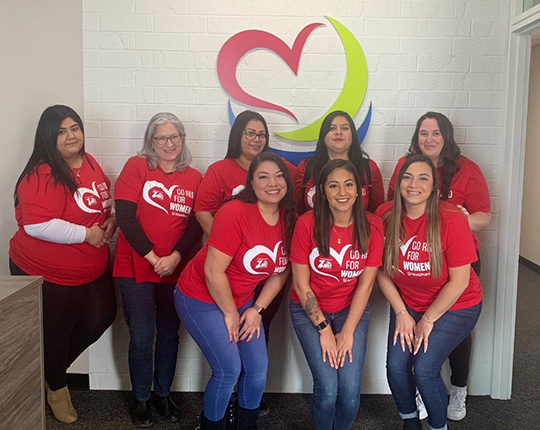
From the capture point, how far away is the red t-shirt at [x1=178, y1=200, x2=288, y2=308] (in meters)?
2.21

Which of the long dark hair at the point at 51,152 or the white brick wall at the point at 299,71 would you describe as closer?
the long dark hair at the point at 51,152

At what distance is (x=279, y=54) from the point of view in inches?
113

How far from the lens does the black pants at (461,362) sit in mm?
2824

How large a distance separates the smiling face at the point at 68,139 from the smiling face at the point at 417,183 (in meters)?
1.59

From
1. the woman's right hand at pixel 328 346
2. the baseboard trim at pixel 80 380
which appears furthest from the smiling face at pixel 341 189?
the baseboard trim at pixel 80 380

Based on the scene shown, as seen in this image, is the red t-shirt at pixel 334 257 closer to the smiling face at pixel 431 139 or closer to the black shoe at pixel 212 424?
the smiling face at pixel 431 139

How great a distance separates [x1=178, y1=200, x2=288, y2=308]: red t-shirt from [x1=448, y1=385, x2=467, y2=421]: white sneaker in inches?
50.9

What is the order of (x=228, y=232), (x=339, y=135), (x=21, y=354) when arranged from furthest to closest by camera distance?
(x=339, y=135), (x=228, y=232), (x=21, y=354)

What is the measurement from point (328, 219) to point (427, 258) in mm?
458

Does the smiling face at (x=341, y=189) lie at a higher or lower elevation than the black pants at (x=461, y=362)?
higher

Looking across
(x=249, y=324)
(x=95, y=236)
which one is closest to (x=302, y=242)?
(x=249, y=324)

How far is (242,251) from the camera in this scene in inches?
88.3

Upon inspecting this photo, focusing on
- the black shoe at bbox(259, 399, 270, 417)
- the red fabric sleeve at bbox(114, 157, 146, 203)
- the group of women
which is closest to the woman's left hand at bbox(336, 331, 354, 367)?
the group of women

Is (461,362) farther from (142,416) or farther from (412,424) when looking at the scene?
(142,416)
